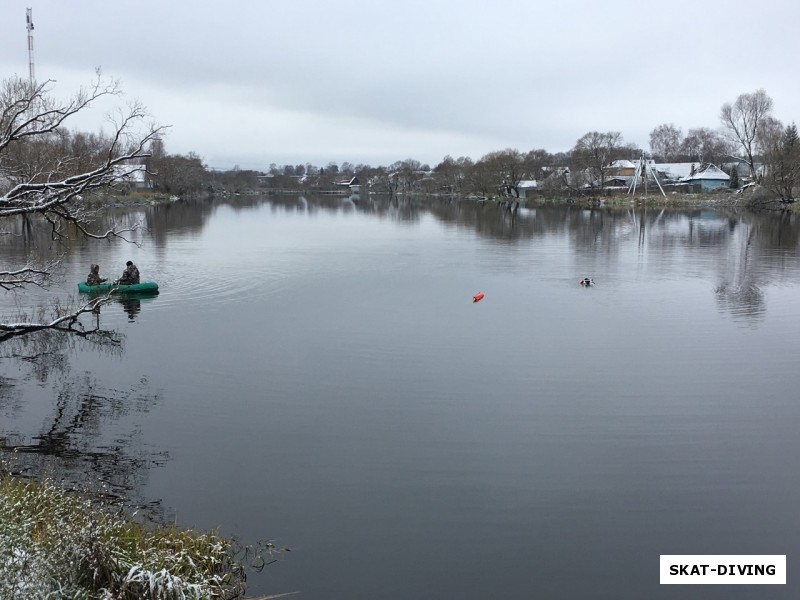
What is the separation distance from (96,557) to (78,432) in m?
5.47

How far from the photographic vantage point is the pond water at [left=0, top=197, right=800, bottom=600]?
817 cm

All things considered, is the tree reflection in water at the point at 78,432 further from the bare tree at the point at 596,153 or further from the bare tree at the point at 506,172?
the bare tree at the point at 506,172

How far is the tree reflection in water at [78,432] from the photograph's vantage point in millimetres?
9672

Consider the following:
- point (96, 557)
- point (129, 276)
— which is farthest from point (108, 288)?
point (96, 557)

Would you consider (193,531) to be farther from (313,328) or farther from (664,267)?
(664,267)

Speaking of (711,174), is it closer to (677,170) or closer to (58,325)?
(677,170)

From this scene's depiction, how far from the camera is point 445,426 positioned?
11.7 m

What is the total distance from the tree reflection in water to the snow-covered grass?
145 centimetres

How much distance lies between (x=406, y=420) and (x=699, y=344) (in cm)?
872

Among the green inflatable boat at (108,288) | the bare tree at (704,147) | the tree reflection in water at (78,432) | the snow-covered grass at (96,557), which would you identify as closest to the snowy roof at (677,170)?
the bare tree at (704,147)

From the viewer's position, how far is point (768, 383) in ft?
45.5

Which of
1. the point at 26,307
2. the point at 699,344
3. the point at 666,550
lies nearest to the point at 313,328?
the point at 26,307

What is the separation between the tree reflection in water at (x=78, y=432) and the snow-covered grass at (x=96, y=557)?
4.77 ft

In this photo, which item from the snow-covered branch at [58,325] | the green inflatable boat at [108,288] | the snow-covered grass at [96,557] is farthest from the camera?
the green inflatable boat at [108,288]
